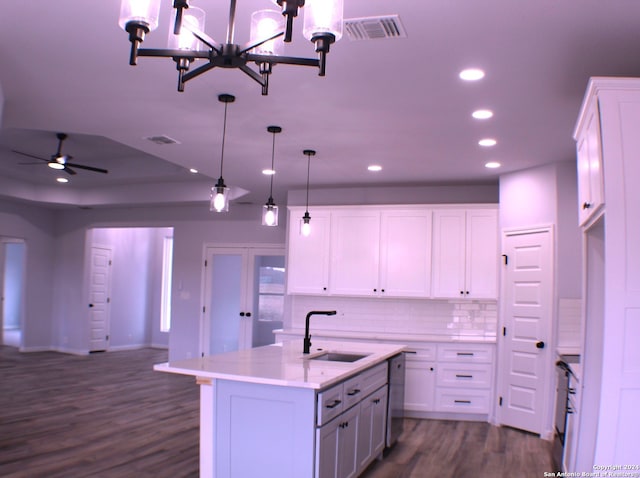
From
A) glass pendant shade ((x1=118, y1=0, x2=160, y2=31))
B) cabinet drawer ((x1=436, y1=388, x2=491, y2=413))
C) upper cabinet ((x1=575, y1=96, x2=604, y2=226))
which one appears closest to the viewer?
glass pendant shade ((x1=118, y1=0, x2=160, y2=31))

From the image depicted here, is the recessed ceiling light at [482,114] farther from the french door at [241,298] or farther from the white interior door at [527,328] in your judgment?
the french door at [241,298]

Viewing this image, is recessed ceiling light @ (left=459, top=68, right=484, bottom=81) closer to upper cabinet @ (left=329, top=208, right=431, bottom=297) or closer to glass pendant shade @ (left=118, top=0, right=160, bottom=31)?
glass pendant shade @ (left=118, top=0, right=160, bottom=31)

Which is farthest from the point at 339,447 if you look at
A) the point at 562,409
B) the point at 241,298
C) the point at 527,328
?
the point at 241,298

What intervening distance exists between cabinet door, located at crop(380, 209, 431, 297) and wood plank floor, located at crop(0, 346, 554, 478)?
1572 millimetres

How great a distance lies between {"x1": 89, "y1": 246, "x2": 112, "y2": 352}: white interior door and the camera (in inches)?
434

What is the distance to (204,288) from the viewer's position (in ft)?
31.4

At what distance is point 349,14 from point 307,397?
6.94 feet

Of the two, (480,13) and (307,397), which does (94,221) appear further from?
(480,13)

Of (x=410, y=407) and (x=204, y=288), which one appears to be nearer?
(x=410, y=407)

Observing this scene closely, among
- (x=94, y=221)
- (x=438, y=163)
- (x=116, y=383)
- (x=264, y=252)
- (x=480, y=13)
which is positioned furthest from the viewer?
(x=94, y=221)

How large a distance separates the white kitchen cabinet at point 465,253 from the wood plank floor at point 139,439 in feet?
5.02

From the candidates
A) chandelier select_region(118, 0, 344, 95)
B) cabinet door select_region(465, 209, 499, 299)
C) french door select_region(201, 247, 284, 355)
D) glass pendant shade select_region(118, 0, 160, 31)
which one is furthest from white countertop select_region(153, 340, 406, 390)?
french door select_region(201, 247, 284, 355)

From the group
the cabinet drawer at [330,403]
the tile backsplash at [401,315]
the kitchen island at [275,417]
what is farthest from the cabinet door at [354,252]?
the cabinet drawer at [330,403]

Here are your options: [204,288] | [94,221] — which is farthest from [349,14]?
[94,221]
